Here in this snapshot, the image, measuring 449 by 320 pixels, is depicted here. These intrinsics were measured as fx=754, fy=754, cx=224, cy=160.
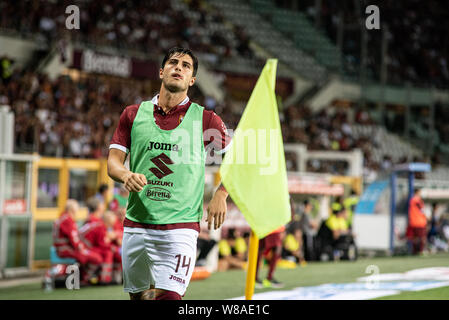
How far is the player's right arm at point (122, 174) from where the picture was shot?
4.21m

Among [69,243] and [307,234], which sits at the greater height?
[69,243]

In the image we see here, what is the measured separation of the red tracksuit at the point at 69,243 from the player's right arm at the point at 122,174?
6629 millimetres

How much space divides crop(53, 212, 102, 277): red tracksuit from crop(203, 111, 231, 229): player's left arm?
658cm

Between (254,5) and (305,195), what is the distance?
19254 mm

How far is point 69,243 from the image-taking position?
1114 cm

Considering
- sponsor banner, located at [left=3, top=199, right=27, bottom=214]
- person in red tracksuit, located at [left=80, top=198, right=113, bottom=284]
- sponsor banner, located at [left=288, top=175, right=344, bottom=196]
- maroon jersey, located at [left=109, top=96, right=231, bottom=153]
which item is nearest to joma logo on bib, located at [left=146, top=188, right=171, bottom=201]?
maroon jersey, located at [left=109, top=96, right=231, bottom=153]

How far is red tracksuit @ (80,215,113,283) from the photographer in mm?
11486

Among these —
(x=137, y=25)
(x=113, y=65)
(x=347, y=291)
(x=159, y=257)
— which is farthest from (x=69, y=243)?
(x=137, y=25)

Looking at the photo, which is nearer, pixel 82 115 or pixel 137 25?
pixel 82 115

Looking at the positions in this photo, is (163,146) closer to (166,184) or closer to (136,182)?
(166,184)

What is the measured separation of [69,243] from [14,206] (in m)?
2.20

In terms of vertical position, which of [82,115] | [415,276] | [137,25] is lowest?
[415,276]

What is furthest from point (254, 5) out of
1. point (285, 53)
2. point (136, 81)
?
point (136, 81)
